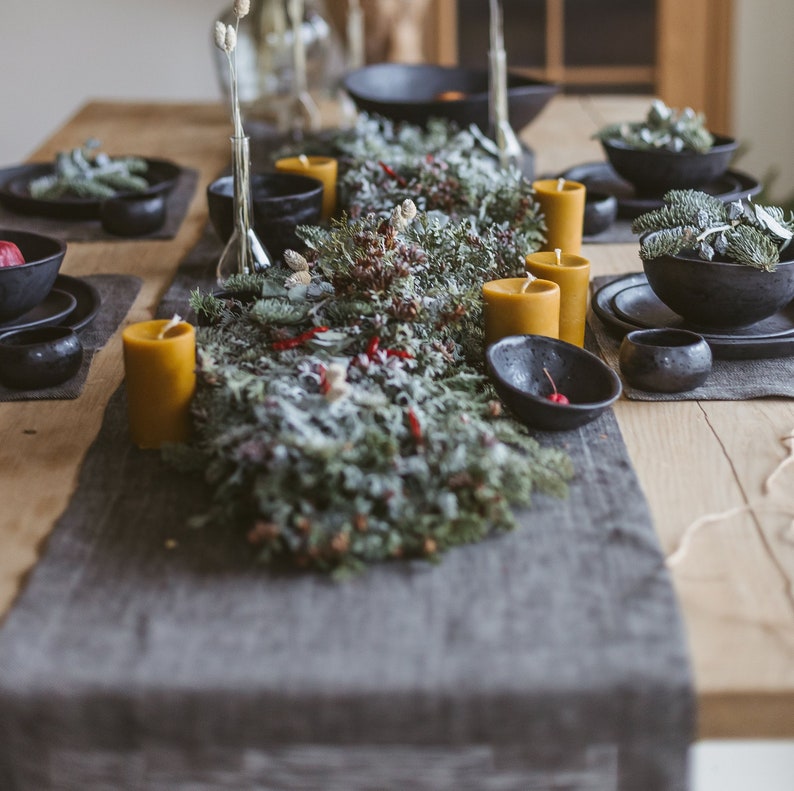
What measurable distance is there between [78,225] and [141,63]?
2.42 meters

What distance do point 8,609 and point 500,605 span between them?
14.0 inches

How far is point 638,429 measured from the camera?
0.99 meters

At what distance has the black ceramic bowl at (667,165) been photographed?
Answer: 5.41 ft

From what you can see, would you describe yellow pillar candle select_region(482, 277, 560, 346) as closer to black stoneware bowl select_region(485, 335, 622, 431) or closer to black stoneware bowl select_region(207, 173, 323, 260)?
black stoneware bowl select_region(485, 335, 622, 431)

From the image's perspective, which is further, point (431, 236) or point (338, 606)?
point (431, 236)

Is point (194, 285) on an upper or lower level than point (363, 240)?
lower

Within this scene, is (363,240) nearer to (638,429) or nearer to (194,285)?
(638,429)

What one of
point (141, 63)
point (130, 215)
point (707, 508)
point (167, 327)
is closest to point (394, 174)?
point (130, 215)

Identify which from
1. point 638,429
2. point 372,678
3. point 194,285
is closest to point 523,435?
point 638,429

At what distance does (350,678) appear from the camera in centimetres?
65

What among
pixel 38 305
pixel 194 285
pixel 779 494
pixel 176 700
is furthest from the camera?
pixel 194 285

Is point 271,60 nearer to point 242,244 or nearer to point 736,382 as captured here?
point 242,244

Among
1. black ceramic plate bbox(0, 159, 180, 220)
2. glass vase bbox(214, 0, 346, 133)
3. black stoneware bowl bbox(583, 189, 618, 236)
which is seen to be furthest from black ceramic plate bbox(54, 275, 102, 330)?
glass vase bbox(214, 0, 346, 133)

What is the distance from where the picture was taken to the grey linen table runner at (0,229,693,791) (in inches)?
25.4
